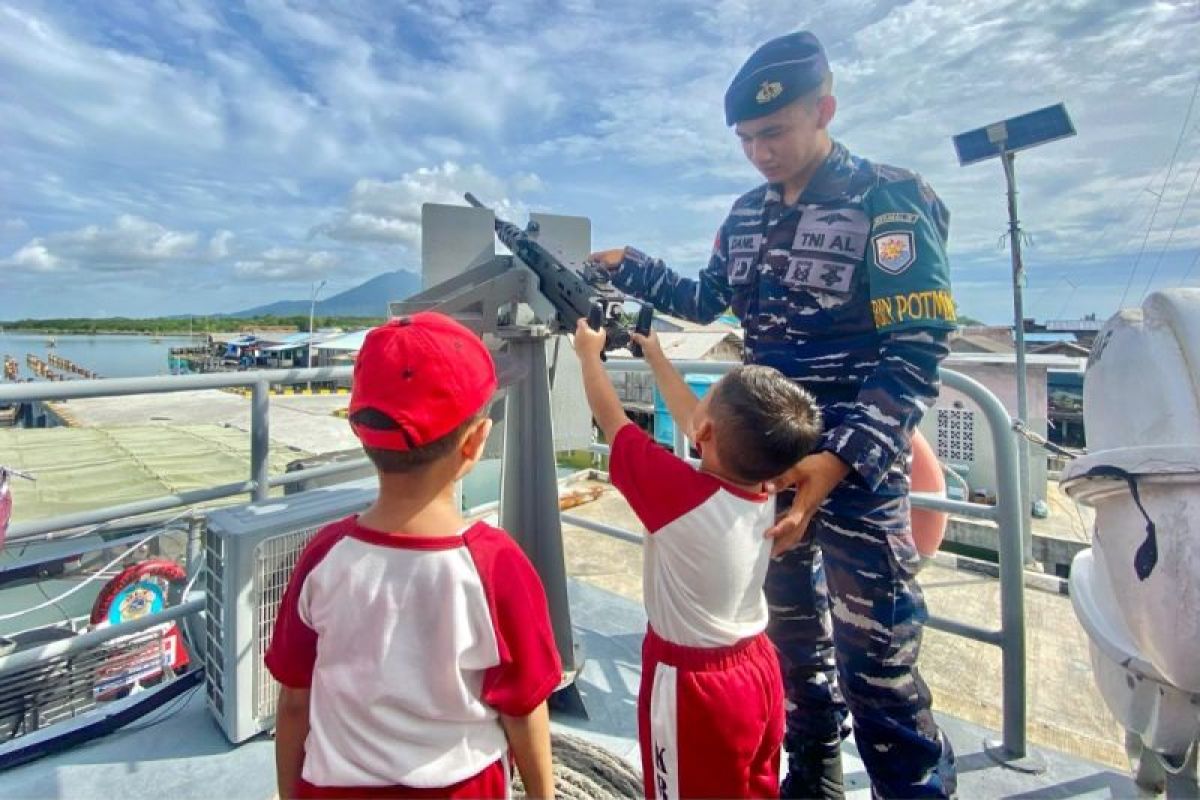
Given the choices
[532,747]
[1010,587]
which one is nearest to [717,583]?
[532,747]

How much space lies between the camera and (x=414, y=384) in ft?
3.05

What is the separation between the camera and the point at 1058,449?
1765 millimetres

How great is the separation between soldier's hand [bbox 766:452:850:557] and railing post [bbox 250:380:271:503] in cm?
165

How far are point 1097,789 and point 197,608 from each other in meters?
2.75

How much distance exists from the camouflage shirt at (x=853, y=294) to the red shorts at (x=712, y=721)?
0.48 m

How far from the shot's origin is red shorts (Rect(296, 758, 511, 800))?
92 cm

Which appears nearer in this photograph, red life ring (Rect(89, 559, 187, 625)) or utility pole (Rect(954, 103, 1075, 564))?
red life ring (Rect(89, 559, 187, 625))

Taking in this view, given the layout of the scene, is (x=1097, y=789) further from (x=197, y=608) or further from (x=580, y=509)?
(x=580, y=509)

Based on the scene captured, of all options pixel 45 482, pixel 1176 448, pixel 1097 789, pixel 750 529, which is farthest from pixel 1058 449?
pixel 45 482

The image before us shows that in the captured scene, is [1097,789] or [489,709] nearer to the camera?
[489,709]

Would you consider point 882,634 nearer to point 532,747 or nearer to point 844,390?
point 844,390

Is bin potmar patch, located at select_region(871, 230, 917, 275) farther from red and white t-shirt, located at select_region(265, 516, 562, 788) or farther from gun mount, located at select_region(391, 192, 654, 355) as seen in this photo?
red and white t-shirt, located at select_region(265, 516, 562, 788)

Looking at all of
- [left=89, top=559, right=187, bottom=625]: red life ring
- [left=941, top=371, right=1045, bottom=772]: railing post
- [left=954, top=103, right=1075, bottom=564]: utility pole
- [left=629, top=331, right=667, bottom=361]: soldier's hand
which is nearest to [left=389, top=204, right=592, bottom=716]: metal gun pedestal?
[left=629, top=331, right=667, bottom=361]: soldier's hand

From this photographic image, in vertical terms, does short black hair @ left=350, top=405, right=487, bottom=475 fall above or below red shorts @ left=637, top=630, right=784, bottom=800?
above
